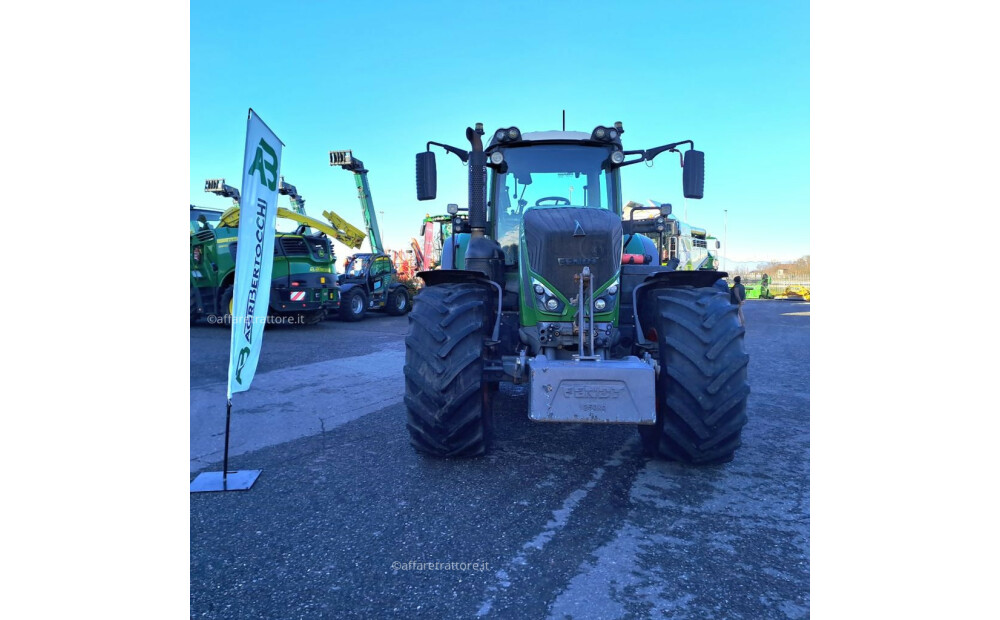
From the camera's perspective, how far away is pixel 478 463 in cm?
350

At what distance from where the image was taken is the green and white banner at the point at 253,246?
130 inches

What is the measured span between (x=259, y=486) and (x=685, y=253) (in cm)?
1984

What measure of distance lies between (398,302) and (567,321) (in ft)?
43.2

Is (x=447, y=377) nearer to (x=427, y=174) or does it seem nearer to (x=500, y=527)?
(x=500, y=527)

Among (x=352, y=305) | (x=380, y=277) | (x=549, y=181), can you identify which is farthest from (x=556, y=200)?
(x=380, y=277)

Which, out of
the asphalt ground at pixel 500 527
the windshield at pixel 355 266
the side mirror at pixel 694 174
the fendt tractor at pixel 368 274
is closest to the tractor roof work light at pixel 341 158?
the fendt tractor at pixel 368 274

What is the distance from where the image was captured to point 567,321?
3564 mm

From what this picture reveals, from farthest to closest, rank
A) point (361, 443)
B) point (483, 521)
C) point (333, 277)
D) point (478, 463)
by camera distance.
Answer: point (333, 277), point (361, 443), point (478, 463), point (483, 521)

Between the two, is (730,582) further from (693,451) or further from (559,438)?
(559,438)

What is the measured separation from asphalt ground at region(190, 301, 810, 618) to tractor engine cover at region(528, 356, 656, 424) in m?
0.51

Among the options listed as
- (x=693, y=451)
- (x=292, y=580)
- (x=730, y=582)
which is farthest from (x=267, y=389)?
(x=730, y=582)

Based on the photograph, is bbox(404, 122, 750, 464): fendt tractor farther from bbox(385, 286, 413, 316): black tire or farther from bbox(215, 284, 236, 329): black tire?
bbox(385, 286, 413, 316): black tire

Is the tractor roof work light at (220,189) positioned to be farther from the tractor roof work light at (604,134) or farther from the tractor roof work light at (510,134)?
the tractor roof work light at (604,134)

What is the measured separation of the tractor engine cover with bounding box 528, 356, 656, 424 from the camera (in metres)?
2.90
